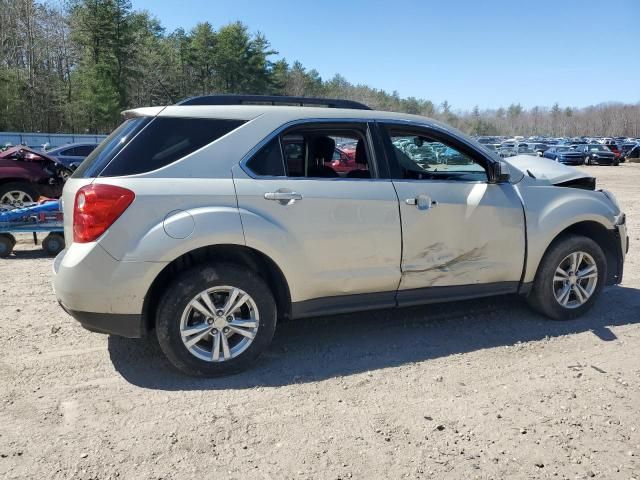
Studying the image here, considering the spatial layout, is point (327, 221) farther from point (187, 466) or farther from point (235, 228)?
point (187, 466)

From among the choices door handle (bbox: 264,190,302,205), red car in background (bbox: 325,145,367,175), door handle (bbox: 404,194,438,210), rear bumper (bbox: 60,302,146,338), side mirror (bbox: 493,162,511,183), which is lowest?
rear bumper (bbox: 60,302,146,338)

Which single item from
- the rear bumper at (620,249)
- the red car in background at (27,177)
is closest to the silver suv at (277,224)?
the rear bumper at (620,249)

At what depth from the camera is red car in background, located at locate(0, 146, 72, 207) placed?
9625 millimetres

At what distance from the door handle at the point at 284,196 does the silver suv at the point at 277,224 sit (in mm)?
15

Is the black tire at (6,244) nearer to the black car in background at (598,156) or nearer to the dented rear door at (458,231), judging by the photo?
the dented rear door at (458,231)

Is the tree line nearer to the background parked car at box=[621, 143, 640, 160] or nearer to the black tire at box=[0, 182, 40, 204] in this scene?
the background parked car at box=[621, 143, 640, 160]

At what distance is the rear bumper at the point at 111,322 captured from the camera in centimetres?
343

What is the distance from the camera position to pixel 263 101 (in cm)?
398

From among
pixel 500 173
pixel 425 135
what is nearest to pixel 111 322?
pixel 425 135

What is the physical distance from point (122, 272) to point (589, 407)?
10.0 feet

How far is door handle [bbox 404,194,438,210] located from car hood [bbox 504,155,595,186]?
3.12ft

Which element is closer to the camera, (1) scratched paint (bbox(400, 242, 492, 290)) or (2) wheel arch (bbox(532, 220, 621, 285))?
(1) scratched paint (bbox(400, 242, 492, 290))

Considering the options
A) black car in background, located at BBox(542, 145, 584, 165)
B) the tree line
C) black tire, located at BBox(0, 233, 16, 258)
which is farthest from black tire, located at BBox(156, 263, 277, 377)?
the tree line

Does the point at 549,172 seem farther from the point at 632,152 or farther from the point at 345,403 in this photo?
the point at 632,152
